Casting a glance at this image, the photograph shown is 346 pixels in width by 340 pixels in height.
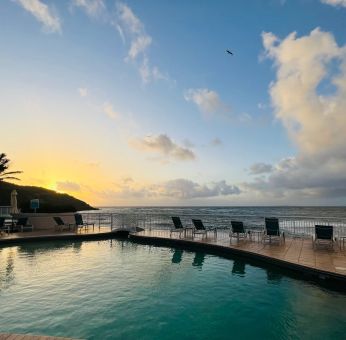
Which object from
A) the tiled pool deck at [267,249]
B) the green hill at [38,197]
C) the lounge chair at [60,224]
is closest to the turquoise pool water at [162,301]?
the tiled pool deck at [267,249]

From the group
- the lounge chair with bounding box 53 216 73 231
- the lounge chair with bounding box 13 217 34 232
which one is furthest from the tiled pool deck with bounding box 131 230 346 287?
the lounge chair with bounding box 13 217 34 232

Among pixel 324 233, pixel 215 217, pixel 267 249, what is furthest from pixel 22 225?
pixel 324 233

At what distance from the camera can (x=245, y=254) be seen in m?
11.6

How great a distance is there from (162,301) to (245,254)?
5.29 metres

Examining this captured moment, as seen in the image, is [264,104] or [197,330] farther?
[264,104]

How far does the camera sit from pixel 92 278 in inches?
362

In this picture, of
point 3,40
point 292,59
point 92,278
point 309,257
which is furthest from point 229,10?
point 92,278

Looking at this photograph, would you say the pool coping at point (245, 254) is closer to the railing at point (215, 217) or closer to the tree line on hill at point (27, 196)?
the railing at point (215, 217)

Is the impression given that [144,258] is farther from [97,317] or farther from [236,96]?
[236,96]

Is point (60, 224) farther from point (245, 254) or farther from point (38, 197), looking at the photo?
point (38, 197)

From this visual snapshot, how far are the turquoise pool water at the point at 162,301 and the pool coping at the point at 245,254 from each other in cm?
41

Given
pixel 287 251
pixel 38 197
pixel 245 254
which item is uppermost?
pixel 38 197

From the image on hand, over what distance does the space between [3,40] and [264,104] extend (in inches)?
572

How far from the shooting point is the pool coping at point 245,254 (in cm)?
833
